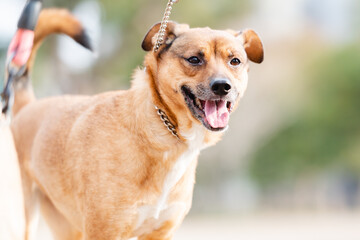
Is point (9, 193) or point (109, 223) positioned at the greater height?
point (9, 193)

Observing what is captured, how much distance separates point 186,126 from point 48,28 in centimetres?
214

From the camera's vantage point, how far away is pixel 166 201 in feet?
12.2

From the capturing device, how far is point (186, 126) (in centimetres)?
369

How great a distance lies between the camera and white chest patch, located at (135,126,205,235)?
3.66 meters

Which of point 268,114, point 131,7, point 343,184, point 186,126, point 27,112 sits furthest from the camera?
point 343,184

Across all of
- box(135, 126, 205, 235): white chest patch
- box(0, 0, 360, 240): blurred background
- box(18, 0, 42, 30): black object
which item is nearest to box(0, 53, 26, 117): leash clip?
box(18, 0, 42, 30): black object

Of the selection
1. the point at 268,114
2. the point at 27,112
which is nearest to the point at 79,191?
the point at 27,112

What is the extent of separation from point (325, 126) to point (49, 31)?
29528 mm

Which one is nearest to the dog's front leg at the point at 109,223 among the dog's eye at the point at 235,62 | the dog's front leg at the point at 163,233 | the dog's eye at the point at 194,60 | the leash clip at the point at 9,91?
the dog's front leg at the point at 163,233

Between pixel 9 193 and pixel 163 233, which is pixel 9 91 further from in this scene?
pixel 163 233

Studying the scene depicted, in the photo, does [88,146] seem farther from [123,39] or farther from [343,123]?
[343,123]

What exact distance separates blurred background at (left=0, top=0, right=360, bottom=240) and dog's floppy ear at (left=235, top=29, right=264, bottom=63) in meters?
14.5

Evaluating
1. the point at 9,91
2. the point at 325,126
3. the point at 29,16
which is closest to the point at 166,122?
the point at 9,91

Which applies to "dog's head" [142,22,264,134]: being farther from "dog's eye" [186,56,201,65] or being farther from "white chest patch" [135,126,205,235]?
"white chest patch" [135,126,205,235]
